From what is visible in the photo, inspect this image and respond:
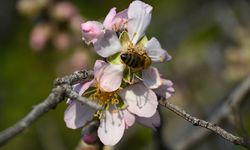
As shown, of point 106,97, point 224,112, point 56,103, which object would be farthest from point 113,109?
point 224,112

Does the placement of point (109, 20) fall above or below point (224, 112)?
above

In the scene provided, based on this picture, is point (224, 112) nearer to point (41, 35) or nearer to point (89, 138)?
point (89, 138)

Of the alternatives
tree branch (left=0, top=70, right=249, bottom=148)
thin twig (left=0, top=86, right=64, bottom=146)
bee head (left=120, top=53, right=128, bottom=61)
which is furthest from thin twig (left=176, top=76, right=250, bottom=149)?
thin twig (left=0, top=86, right=64, bottom=146)

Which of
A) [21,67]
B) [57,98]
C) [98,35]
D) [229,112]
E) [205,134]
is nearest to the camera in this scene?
[57,98]

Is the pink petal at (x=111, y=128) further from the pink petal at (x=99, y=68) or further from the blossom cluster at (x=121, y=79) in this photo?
the pink petal at (x=99, y=68)

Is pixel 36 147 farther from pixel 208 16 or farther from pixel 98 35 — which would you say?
pixel 98 35

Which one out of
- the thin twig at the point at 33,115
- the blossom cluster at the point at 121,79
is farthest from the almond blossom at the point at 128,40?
the thin twig at the point at 33,115

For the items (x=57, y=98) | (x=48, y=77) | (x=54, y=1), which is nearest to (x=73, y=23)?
(x=54, y=1)
